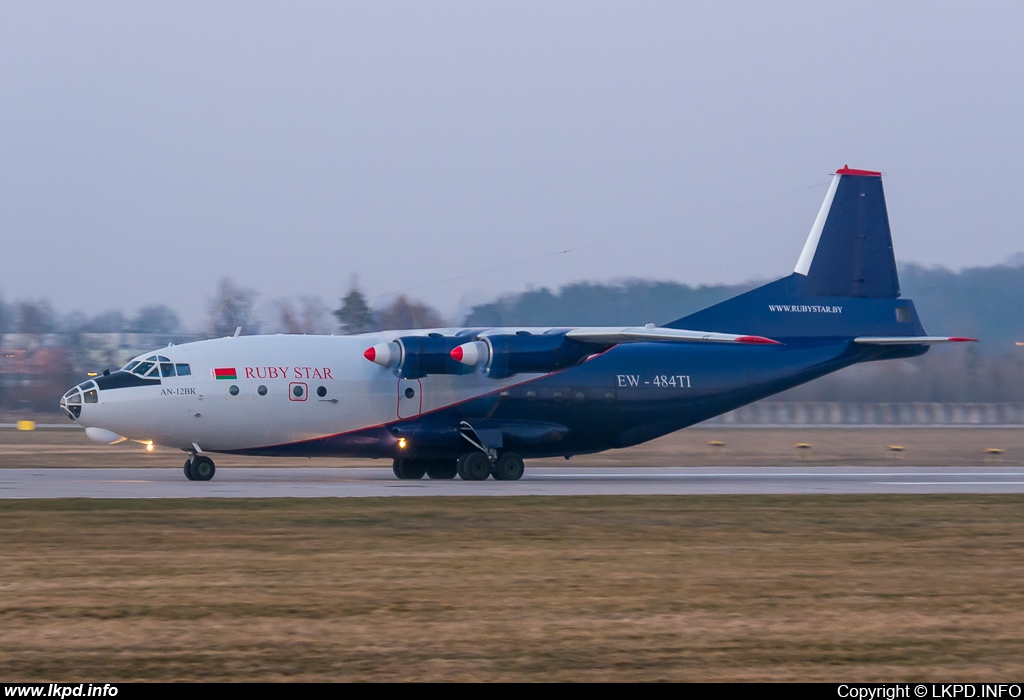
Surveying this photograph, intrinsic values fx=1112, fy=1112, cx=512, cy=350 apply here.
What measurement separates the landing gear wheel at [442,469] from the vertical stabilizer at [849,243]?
32.3 feet

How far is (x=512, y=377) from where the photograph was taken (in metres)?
25.7

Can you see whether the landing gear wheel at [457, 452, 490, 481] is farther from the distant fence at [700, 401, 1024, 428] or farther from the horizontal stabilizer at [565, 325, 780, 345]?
the distant fence at [700, 401, 1024, 428]

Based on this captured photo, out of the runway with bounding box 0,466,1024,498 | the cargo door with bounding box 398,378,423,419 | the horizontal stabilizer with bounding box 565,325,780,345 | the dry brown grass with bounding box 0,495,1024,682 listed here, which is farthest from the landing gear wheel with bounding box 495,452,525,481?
the dry brown grass with bounding box 0,495,1024,682

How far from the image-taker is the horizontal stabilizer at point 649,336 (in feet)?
80.3

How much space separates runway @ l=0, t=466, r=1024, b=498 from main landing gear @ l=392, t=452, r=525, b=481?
33 centimetres

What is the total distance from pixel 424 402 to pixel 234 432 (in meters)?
4.24

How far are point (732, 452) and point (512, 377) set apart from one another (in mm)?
13233

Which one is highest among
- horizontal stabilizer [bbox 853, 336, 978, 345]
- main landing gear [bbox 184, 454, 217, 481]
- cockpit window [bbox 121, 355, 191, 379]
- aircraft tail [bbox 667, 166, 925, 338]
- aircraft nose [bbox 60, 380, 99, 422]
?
aircraft tail [bbox 667, 166, 925, 338]

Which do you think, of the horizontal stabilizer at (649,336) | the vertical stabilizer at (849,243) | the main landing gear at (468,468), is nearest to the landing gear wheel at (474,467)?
the main landing gear at (468,468)

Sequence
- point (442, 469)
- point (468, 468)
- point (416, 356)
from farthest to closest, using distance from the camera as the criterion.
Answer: point (442, 469), point (468, 468), point (416, 356)

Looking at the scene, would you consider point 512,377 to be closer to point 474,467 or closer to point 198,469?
point 474,467

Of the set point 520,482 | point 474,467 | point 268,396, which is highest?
point 268,396

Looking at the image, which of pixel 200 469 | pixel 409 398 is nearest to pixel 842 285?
pixel 409 398

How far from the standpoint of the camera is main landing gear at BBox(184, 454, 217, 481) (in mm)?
23672
